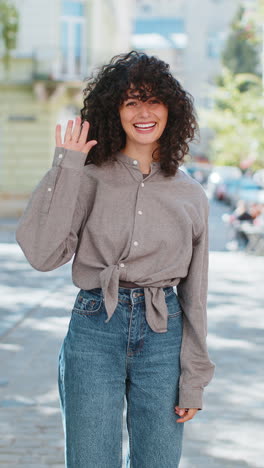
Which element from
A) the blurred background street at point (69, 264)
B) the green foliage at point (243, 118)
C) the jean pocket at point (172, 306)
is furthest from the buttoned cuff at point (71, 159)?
the green foliage at point (243, 118)

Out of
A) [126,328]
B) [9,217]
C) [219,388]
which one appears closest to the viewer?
[126,328]

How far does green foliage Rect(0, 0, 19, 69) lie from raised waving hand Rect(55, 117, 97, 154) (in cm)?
1892

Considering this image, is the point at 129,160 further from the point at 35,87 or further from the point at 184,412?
the point at 35,87

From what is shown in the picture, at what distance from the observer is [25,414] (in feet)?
17.3

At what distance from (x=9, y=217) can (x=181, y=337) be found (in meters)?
20.8

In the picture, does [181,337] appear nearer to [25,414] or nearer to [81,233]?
[81,233]

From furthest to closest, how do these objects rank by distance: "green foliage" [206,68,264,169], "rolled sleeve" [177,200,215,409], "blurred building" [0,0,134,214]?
1. "blurred building" [0,0,134,214]
2. "green foliage" [206,68,264,169]
3. "rolled sleeve" [177,200,215,409]

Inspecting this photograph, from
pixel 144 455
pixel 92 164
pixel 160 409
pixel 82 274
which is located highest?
pixel 92 164

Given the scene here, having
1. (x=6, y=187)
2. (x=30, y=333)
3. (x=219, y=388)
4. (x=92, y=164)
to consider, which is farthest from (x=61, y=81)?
(x=92, y=164)

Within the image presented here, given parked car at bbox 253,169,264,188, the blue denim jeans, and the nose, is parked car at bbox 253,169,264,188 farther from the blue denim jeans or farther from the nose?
the blue denim jeans

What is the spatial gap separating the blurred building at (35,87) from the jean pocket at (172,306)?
22128 millimetres

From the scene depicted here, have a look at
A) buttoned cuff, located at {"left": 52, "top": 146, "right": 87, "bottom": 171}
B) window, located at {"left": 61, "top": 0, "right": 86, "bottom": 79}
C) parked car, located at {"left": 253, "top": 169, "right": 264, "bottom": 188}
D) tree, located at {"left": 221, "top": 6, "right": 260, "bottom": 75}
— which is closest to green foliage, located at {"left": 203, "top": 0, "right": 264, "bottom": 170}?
parked car, located at {"left": 253, "top": 169, "right": 264, "bottom": 188}

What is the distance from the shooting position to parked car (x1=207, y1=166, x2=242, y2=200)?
123 feet

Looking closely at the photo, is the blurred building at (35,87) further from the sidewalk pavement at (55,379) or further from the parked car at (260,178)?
the sidewalk pavement at (55,379)
